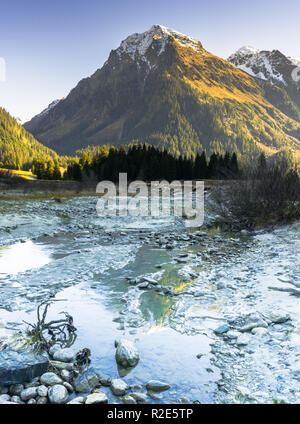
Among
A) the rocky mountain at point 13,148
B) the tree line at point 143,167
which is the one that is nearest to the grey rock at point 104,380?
the tree line at point 143,167

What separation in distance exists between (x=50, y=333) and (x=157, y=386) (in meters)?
2.41

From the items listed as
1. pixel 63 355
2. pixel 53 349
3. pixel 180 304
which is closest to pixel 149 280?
pixel 180 304

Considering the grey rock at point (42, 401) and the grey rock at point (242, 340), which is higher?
the grey rock at point (42, 401)

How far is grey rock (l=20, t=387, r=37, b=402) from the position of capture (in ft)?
11.0

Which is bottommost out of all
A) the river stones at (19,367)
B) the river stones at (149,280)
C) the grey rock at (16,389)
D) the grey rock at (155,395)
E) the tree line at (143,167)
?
the river stones at (149,280)

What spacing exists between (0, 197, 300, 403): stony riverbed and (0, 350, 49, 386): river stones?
85 cm

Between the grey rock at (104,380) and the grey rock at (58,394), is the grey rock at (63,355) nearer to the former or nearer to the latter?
the grey rock at (104,380)

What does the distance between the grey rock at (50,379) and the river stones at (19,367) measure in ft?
0.40

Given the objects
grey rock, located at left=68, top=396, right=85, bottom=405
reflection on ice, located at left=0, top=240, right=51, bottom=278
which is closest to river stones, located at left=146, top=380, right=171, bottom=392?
grey rock, located at left=68, top=396, right=85, bottom=405

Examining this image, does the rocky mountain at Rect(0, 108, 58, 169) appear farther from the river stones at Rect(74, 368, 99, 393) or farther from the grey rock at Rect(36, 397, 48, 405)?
the grey rock at Rect(36, 397, 48, 405)

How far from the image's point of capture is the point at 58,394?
3.36 metres

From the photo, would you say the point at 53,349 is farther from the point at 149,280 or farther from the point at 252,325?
the point at 149,280

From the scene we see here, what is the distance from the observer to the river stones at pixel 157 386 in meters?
3.68
